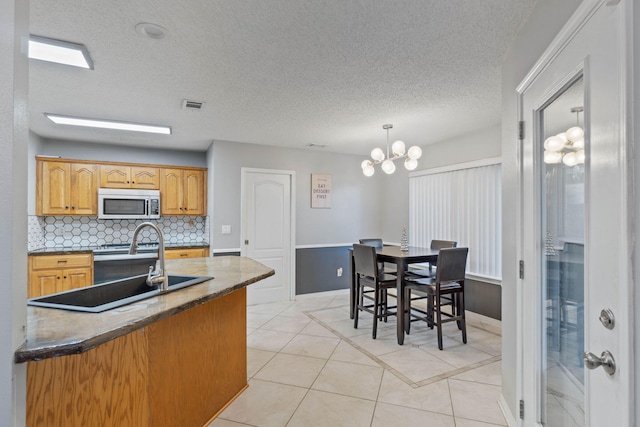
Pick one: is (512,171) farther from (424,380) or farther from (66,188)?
(66,188)

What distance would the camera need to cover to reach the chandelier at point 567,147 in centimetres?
122

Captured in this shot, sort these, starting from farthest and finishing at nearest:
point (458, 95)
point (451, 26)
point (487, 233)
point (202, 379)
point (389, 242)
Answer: point (389, 242)
point (487, 233)
point (458, 95)
point (202, 379)
point (451, 26)

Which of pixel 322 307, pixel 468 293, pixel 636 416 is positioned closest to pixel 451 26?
pixel 636 416

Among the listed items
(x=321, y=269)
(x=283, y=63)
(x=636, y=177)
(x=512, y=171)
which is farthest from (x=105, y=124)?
(x=636, y=177)

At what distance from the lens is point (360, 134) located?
4195 millimetres

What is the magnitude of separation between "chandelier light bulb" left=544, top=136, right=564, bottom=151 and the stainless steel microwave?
15.4 feet

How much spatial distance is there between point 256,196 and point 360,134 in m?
1.79

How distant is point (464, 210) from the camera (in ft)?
13.7

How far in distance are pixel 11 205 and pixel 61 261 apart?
4016mm

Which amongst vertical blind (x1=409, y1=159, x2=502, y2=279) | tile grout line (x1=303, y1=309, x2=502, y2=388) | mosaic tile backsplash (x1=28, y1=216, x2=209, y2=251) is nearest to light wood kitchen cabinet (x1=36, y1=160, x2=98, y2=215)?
mosaic tile backsplash (x1=28, y1=216, x2=209, y2=251)

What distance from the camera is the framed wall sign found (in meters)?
5.22

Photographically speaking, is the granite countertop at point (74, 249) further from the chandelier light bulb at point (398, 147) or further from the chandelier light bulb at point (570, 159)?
the chandelier light bulb at point (570, 159)

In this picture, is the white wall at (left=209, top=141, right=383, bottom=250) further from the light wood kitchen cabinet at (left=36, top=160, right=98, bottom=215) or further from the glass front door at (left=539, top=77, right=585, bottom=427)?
the glass front door at (left=539, top=77, right=585, bottom=427)

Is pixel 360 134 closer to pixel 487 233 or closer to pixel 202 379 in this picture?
pixel 487 233
